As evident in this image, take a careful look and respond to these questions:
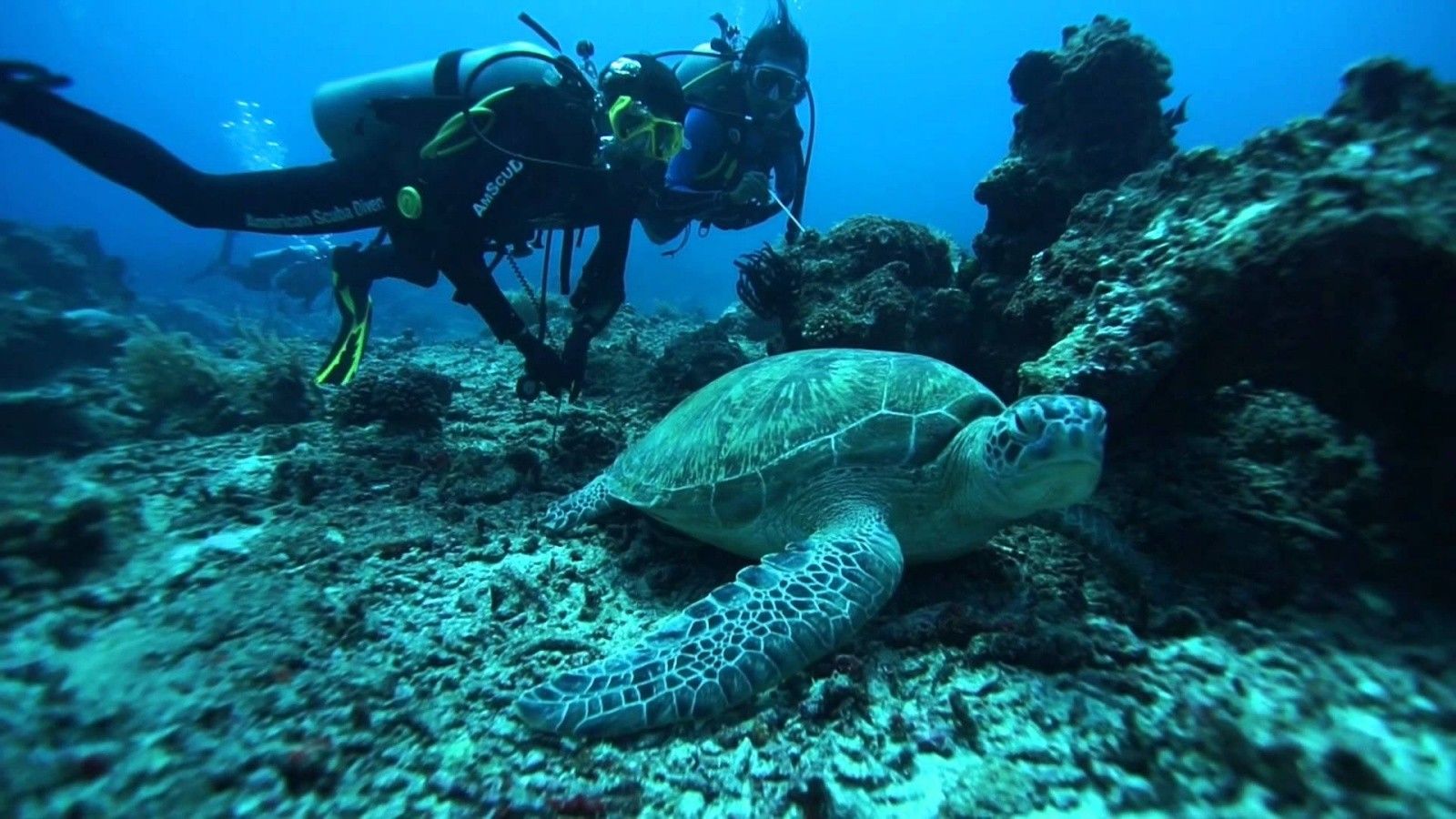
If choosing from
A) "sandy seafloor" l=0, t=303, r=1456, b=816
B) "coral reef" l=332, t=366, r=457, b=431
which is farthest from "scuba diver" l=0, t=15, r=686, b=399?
"sandy seafloor" l=0, t=303, r=1456, b=816


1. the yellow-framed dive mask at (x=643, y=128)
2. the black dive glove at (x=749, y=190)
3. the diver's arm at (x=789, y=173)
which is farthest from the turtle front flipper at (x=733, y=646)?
the diver's arm at (x=789, y=173)

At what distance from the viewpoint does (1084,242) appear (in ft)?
11.9

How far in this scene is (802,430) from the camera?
3102 mm

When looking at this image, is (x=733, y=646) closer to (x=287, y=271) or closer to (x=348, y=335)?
(x=348, y=335)

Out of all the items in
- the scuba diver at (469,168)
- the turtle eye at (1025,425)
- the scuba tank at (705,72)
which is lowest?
the turtle eye at (1025,425)

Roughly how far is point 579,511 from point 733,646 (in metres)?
1.91

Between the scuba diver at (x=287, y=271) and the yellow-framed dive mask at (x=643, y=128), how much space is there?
17281mm

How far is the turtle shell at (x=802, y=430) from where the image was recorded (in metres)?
2.98

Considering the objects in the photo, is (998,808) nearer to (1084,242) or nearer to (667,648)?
(667,648)

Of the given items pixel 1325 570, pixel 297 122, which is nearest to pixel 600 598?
pixel 1325 570

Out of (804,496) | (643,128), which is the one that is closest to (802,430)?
(804,496)

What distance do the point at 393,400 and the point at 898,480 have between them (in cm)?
442

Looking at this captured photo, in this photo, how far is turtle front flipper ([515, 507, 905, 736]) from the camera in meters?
2.00

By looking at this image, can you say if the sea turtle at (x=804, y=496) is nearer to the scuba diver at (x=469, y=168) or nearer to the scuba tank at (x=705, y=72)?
the scuba diver at (x=469, y=168)
